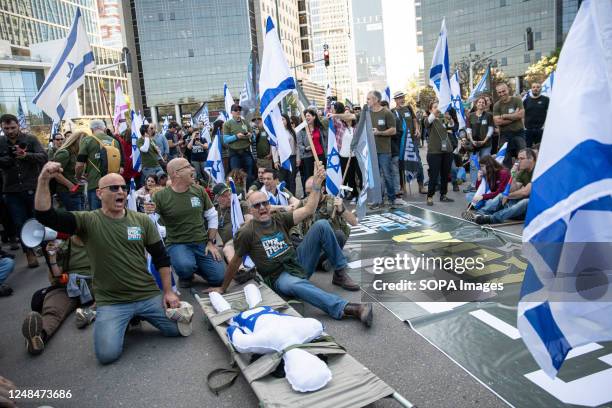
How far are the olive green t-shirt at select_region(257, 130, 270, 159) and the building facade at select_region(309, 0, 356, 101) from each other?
148738 millimetres

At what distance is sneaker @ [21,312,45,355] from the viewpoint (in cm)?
420

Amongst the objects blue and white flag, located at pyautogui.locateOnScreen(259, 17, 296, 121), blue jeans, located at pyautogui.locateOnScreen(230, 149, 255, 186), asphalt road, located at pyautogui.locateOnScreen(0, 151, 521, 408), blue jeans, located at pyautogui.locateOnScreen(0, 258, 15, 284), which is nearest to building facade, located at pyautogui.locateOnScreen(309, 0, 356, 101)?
blue jeans, located at pyautogui.locateOnScreen(230, 149, 255, 186)

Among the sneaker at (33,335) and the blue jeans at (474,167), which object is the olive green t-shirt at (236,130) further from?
the sneaker at (33,335)

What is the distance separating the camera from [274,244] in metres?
4.59

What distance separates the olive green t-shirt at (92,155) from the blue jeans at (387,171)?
483cm

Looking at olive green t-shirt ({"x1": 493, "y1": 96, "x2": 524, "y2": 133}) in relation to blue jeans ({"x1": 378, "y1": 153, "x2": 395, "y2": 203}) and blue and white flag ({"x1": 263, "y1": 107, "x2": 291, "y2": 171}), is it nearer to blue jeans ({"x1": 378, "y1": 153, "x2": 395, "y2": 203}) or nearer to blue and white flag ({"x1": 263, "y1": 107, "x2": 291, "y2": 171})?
blue jeans ({"x1": 378, "y1": 153, "x2": 395, "y2": 203})

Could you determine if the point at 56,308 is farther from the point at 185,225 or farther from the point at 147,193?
the point at 147,193

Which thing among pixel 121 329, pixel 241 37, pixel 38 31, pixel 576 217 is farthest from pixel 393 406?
pixel 38 31

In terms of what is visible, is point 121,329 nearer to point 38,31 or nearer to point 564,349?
point 564,349

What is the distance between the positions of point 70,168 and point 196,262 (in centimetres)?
322

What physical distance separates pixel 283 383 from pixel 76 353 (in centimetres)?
229

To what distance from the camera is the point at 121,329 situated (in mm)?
3994

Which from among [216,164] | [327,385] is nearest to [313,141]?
[216,164]

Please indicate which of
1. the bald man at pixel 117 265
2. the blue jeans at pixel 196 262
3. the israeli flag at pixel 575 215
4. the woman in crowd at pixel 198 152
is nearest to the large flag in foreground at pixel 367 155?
the blue jeans at pixel 196 262
